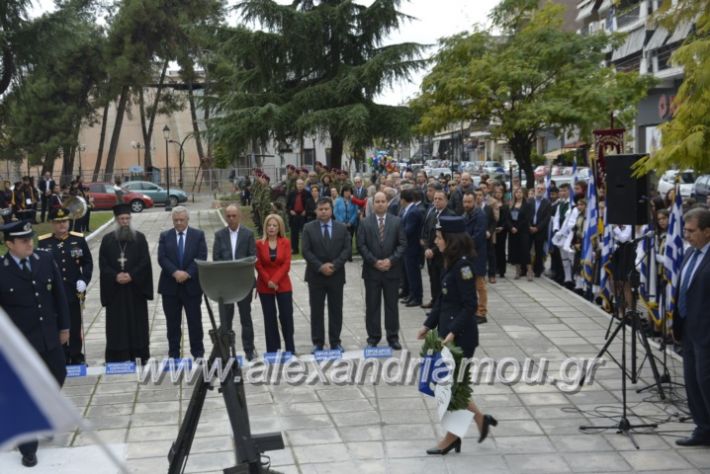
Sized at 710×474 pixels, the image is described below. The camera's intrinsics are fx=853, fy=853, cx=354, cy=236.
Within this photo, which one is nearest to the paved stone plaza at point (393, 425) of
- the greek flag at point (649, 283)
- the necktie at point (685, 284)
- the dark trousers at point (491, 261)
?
the greek flag at point (649, 283)

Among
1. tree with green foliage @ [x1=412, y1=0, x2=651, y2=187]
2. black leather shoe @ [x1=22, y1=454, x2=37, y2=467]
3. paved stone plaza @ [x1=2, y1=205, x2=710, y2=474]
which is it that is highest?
tree with green foliage @ [x1=412, y1=0, x2=651, y2=187]

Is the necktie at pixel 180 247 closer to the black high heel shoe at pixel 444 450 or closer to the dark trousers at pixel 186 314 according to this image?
the dark trousers at pixel 186 314

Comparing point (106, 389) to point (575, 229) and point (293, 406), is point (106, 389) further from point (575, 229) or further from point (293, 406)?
point (575, 229)

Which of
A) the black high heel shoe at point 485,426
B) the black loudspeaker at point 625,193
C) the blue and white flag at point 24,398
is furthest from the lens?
the black loudspeaker at point 625,193

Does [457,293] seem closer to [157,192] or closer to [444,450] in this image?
[444,450]

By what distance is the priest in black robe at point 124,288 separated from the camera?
396 inches

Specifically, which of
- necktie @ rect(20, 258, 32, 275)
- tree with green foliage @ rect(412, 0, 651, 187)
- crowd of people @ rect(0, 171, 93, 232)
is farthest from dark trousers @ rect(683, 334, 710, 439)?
crowd of people @ rect(0, 171, 93, 232)

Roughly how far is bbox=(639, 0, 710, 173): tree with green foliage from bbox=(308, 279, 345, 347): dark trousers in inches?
161

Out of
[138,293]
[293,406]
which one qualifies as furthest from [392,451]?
[138,293]

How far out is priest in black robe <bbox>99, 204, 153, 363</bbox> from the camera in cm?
1005

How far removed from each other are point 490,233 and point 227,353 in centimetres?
1001

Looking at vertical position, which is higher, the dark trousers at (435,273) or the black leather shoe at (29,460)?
the dark trousers at (435,273)

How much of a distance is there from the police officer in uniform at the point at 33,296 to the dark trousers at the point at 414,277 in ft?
23.0

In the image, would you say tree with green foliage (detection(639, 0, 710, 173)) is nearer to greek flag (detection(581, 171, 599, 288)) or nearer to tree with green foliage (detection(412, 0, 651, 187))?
greek flag (detection(581, 171, 599, 288))
